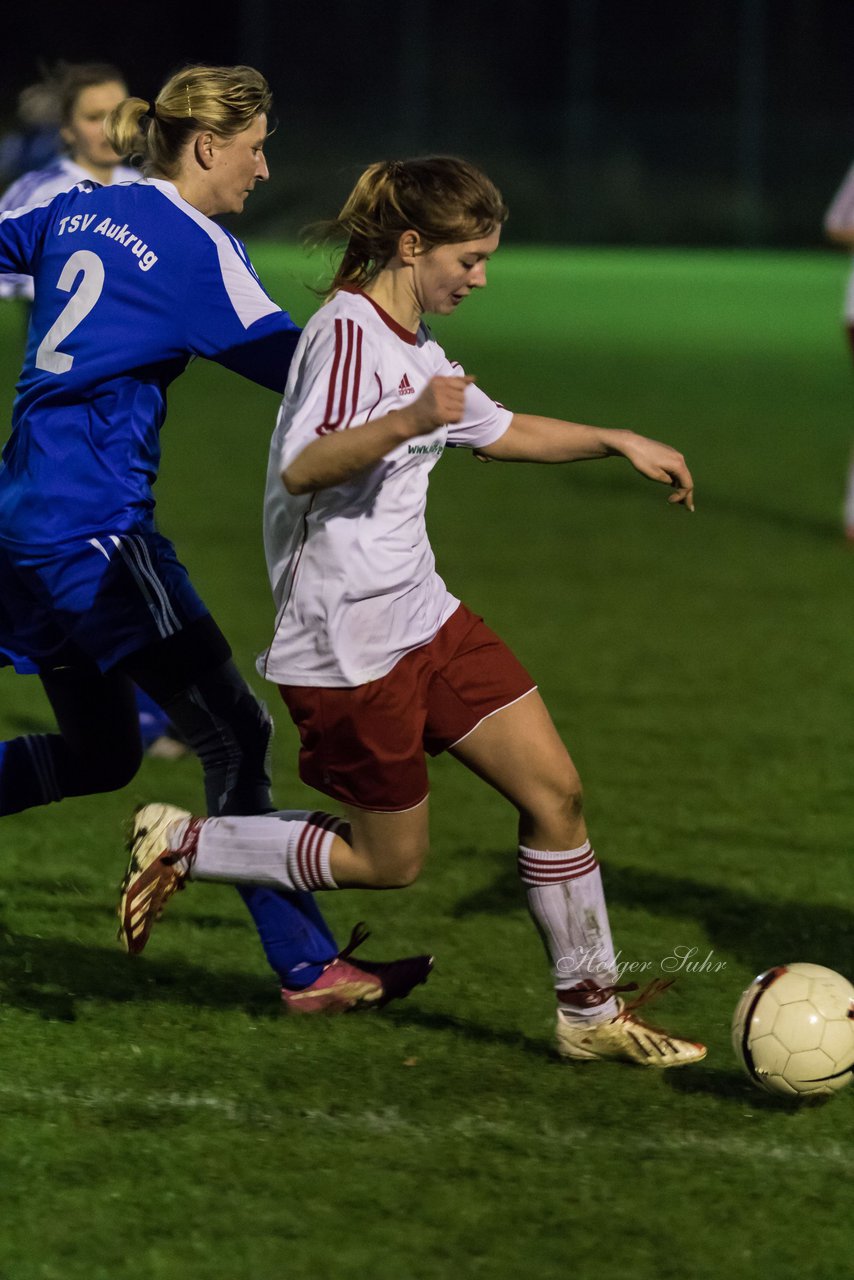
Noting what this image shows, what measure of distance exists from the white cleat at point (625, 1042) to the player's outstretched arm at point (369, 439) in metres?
1.29

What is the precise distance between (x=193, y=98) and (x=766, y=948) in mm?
2454

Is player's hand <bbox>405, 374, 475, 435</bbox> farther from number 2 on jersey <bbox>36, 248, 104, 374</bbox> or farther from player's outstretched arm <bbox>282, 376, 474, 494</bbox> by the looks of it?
number 2 on jersey <bbox>36, 248, 104, 374</bbox>

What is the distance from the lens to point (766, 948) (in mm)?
5094

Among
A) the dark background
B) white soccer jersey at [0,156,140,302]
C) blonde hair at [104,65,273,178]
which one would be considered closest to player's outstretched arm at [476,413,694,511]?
blonde hair at [104,65,273,178]

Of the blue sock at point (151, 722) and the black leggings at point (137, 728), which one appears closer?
the black leggings at point (137, 728)

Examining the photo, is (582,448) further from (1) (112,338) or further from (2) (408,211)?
(1) (112,338)

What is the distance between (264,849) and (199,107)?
1554mm

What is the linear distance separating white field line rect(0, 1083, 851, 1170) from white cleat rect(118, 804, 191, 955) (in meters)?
0.35

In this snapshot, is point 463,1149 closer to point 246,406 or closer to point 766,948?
point 766,948

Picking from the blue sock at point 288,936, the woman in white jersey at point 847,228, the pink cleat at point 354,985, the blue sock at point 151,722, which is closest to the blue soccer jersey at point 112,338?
the blue sock at point 288,936

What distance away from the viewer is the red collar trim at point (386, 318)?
13.1 ft

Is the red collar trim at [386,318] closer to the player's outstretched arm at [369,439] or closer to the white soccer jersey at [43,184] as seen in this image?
the player's outstretched arm at [369,439]

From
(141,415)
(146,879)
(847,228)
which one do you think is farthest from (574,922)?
(847,228)

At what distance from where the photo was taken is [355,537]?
13.1ft
